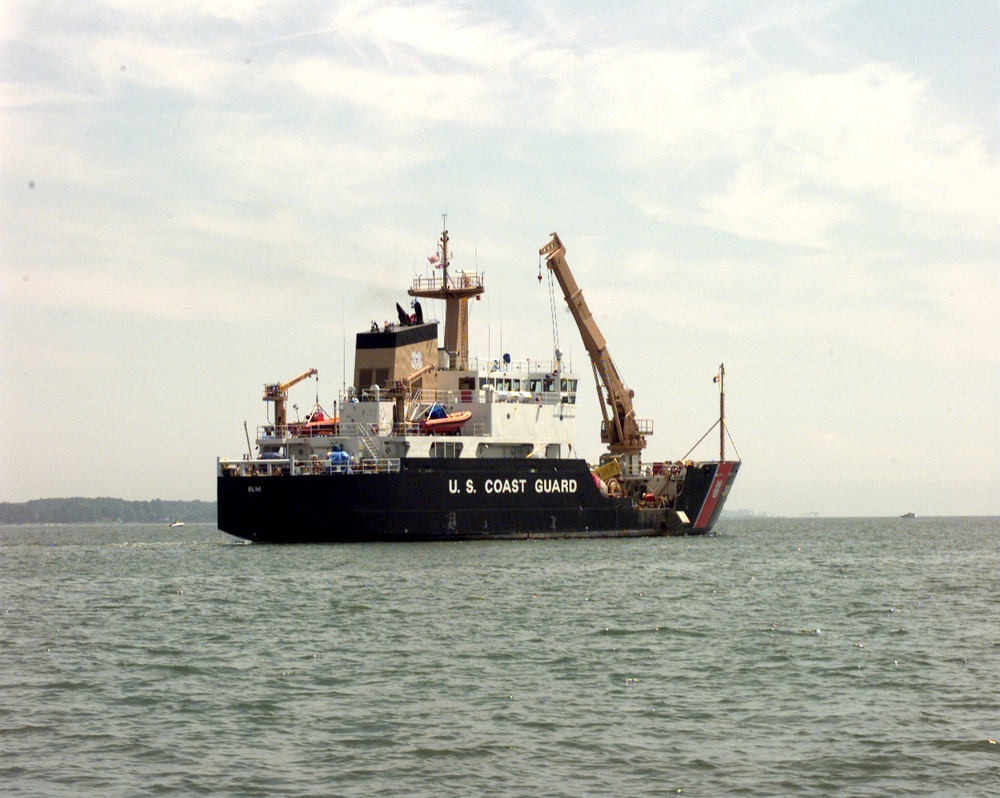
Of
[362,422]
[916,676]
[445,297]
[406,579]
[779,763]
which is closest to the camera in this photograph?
[779,763]

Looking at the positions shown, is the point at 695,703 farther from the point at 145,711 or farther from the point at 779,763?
the point at 145,711

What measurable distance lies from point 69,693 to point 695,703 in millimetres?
9145

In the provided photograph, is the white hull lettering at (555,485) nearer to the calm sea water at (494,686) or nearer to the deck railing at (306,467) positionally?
the deck railing at (306,467)

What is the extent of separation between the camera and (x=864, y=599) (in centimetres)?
3297

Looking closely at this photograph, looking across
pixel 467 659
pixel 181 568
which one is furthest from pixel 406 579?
pixel 467 659

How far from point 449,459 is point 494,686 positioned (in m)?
28.5

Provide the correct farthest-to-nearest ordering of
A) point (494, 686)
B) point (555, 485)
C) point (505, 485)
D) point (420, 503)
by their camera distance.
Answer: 1. point (555, 485)
2. point (505, 485)
3. point (420, 503)
4. point (494, 686)

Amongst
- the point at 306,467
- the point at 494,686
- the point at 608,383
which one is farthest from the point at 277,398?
the point at 494,686

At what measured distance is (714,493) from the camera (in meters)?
62.6

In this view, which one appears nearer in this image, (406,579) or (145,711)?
(145,711)

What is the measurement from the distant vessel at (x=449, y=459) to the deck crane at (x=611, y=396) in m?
0.06

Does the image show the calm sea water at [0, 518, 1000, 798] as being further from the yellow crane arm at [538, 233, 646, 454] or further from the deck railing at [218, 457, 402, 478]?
the yellow crane arm at [538, 233, 646, 454]

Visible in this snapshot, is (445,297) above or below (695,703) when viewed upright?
above

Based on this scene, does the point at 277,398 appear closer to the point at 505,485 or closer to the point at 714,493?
the point at 505,485
